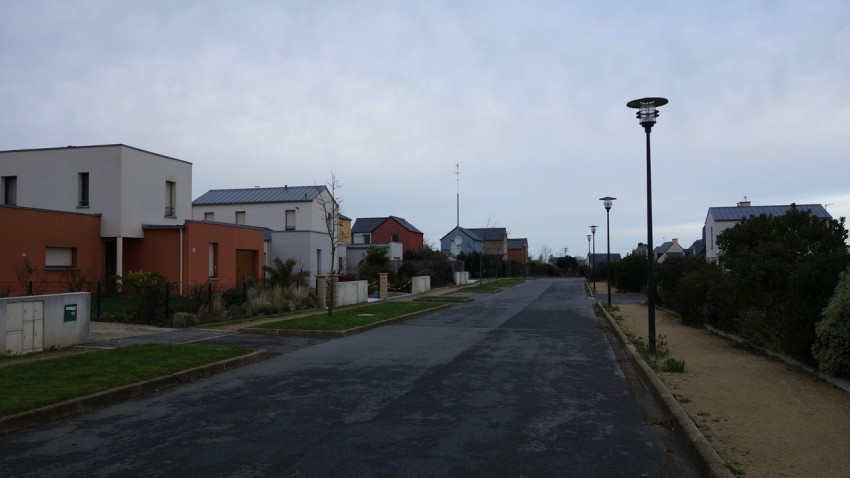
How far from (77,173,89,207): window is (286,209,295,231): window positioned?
63.2 feet

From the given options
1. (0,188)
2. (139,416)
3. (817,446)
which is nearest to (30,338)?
(139,416)

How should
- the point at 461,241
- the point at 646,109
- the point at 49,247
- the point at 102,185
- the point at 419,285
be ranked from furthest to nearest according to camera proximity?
the point at 461,241 < the point at 419,285 < the point at 102,185 < the point at 49,247 < the point at 646,109

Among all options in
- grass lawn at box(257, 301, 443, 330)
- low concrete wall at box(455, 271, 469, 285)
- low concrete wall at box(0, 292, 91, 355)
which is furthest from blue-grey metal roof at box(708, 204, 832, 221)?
low concrete wall at box(0, 292, 91, 355)

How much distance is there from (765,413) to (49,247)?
919 inches

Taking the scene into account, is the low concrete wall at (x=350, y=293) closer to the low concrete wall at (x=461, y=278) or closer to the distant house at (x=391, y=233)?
the low concrete wall at (x=461, y=278)

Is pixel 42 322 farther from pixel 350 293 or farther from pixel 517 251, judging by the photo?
pixel 517 251

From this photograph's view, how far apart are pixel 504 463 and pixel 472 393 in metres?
3.32

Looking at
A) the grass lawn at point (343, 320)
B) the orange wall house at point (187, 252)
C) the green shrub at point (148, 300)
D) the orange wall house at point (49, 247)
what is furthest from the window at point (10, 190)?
the grass lawn at point (343, 320)

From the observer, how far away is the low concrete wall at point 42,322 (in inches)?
448

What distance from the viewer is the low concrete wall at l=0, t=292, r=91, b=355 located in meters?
11.4

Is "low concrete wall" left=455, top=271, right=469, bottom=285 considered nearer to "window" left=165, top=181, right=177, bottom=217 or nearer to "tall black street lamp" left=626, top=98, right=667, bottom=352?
"window" left=165, top=181, right=177, bottom=217

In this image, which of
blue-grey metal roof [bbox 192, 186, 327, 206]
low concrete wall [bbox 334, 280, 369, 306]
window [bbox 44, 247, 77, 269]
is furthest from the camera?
blue-grey metal roof [bbox 192, 186, 327, 206]

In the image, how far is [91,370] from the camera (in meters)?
9.91

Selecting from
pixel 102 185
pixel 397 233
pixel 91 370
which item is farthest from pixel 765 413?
pixel 397 233
